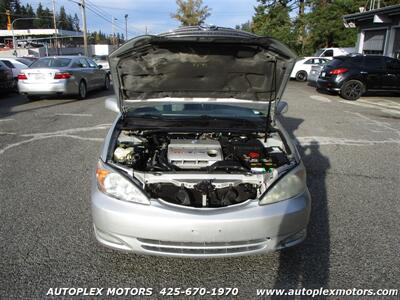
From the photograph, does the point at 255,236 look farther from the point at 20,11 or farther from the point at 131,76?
the point at 20,11

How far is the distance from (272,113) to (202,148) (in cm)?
92

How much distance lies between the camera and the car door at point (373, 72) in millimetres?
12352

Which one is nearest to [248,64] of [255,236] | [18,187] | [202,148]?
[202,148]

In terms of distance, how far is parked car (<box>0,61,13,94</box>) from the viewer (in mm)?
11516

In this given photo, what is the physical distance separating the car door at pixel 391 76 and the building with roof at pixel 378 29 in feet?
15.6

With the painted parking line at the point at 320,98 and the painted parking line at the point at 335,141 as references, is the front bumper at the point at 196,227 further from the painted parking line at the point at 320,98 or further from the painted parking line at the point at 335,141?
the painted parking line at the point at 320,98

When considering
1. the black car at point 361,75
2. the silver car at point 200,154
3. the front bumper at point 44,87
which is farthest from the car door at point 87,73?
the black car at point 361,75

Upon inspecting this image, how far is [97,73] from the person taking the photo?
42.7 ft

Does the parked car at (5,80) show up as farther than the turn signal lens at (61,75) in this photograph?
Yes

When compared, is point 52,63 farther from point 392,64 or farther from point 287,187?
point 392,64

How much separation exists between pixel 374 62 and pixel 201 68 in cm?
1123

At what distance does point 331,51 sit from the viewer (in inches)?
801

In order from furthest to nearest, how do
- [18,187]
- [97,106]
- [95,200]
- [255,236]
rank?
1. [97,106]
2. [18,187]
3. [95,200]
4. [255,236]

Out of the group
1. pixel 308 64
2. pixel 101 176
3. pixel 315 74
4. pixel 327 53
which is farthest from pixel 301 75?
pixel 101 176
